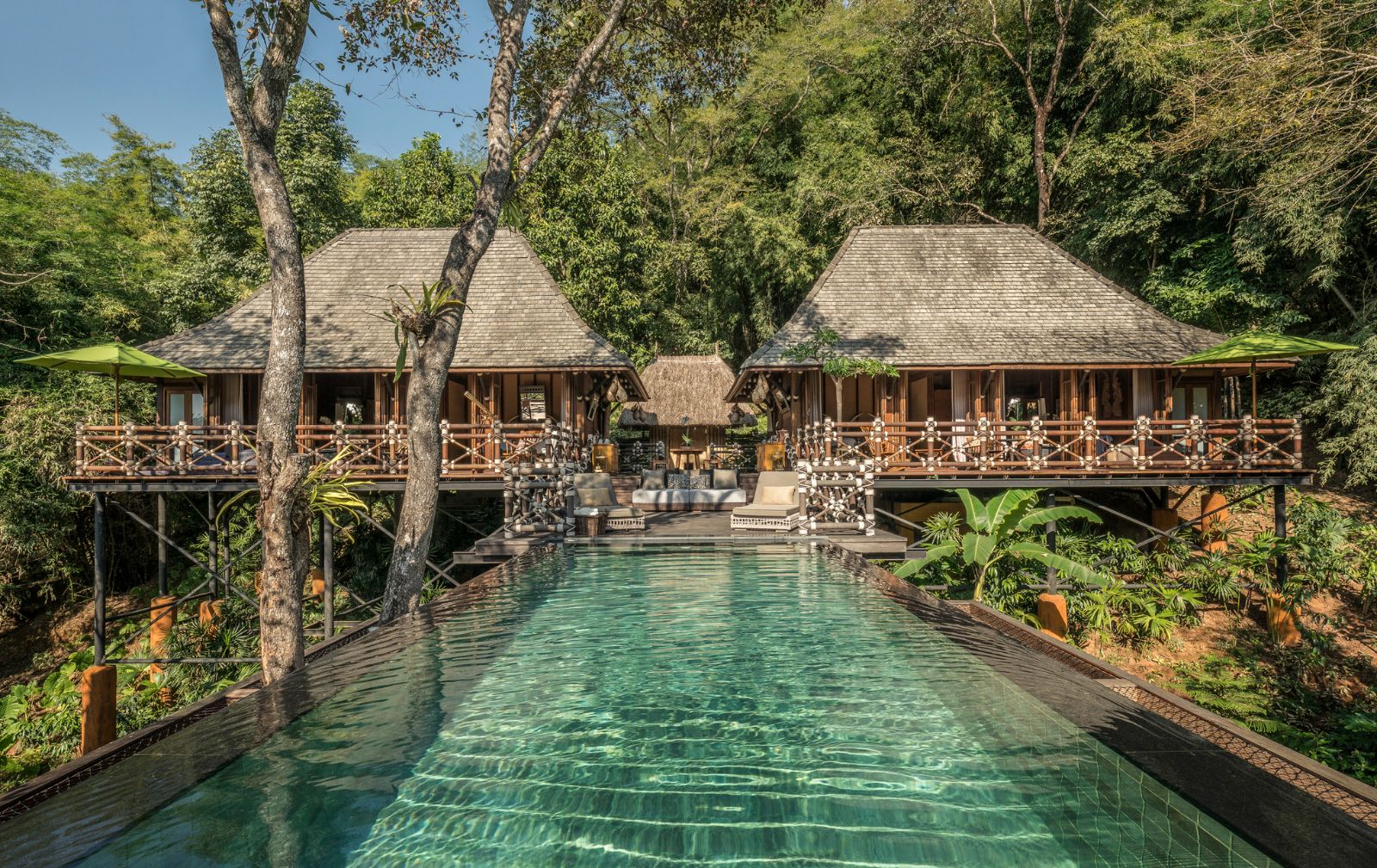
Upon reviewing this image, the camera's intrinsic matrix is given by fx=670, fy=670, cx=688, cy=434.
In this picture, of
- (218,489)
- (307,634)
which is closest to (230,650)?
(307,634)

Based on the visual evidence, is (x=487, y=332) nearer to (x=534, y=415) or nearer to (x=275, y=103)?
(x=534, y=415)

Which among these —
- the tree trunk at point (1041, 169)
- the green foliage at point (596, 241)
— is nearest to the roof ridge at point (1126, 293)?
the tree trunk at point (1041, 169)

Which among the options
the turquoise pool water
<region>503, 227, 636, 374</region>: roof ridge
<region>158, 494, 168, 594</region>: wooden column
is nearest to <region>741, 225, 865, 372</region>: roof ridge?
<region>503, 227, 636, 374</region>: roof ridge

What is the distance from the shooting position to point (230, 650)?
12672mm

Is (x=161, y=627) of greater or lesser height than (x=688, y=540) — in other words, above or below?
below

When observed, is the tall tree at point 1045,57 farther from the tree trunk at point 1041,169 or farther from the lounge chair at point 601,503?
the lounge chair at point 601,503

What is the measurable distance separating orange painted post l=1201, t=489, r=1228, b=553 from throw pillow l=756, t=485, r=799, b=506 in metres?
9.00

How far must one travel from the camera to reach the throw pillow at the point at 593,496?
12.0 m

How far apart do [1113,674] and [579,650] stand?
371 cm

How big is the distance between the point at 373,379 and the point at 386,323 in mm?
1799

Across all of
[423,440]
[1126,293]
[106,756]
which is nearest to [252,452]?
[423,440]

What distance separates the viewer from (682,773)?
3.27 meters

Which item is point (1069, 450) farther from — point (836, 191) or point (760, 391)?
point (836, 191)

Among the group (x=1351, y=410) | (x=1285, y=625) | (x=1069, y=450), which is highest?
(x=1351, y=410)
